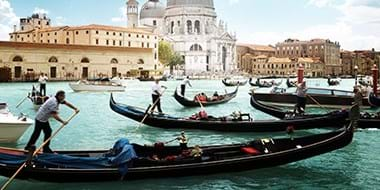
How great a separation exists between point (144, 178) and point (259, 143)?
1573 mm

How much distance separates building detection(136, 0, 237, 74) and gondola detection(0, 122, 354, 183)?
59.0m

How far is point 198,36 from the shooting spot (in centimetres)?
6856

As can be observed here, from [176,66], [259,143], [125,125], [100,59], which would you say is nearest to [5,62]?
[100,59]

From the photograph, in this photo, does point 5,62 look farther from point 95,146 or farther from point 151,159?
point 151,159

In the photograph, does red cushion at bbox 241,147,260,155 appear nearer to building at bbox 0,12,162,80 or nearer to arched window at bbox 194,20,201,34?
building at bbox 0,12,162,80

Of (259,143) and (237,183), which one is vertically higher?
(259,143)

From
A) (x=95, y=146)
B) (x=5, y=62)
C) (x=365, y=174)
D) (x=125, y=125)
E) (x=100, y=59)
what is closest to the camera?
(x=365, y=174)

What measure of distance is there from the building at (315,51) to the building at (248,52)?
423 centimetres

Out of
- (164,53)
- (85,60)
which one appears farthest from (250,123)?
(164,53)

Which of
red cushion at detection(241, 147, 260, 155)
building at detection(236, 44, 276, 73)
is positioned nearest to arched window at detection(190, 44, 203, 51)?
building at detection(236, 44, 276, 73)

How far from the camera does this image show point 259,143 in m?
6.26

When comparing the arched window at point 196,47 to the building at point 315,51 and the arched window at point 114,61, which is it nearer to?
the arched window at point 114,61

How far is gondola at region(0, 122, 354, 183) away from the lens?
206 inches

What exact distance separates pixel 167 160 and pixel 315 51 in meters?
83.4
